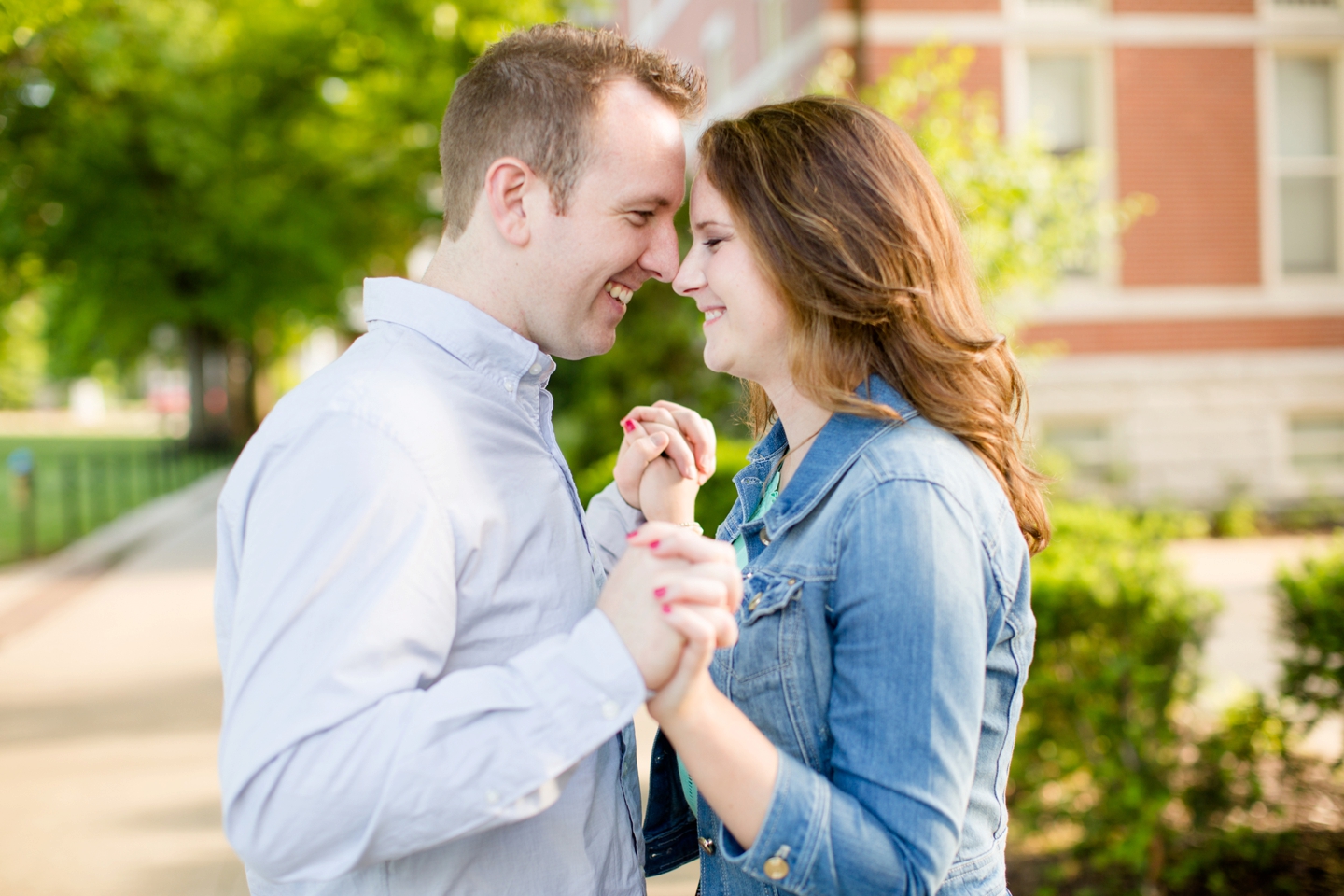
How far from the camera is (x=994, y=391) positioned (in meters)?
1.93

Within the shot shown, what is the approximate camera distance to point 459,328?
1817mm

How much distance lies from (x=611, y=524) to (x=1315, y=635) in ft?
10.2

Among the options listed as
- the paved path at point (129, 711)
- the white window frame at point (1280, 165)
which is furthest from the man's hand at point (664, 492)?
the white window frame at point (1280, 165)

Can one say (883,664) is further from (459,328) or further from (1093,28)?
(1093,28)

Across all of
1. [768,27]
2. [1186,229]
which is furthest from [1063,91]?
[768,27]

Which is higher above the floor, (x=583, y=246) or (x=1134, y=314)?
(x=1134, y=314)

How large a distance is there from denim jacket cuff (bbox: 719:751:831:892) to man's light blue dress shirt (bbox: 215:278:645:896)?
283 mm

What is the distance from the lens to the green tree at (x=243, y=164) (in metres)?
14.5

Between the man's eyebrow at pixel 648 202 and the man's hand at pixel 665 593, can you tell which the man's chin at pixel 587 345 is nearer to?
the man's eyebrow at pixel 648 202

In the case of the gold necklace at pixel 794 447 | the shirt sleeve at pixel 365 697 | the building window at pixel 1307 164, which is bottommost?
the shirt sleeve at pixel 365 697

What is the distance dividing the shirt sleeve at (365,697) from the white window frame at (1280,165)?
14.0 meters

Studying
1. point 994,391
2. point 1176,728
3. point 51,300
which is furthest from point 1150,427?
point 51,300

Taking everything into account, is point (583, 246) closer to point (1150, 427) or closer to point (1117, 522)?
point (1117, 522)

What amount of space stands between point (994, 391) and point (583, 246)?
2.50 feet
